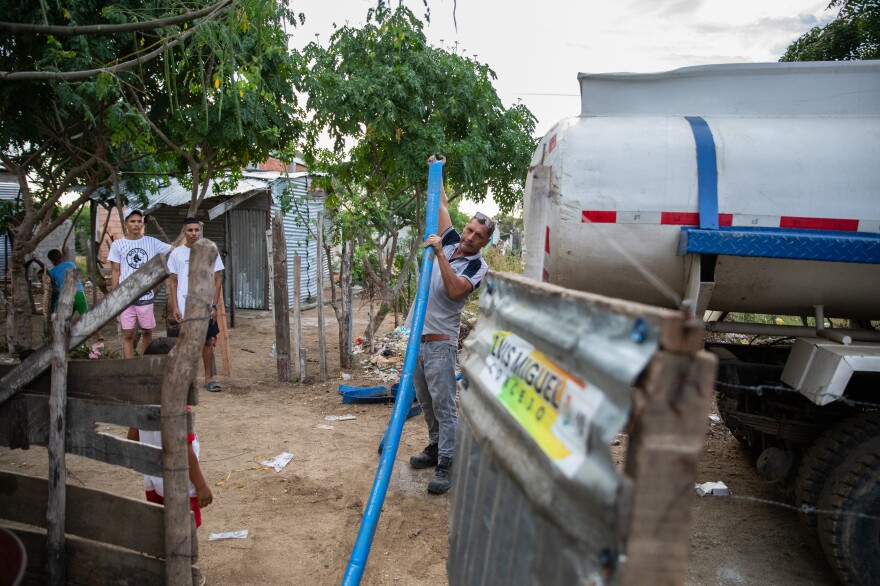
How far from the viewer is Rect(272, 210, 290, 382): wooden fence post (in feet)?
24.4

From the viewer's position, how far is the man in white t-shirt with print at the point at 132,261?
6.73 meters

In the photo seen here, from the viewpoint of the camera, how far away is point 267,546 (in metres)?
3.77

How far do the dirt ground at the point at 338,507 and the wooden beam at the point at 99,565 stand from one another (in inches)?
23.9

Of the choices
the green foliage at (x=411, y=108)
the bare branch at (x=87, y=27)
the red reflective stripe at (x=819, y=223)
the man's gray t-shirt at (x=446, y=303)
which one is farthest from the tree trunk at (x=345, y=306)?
the red reflective stripe at (x=819, y=223)

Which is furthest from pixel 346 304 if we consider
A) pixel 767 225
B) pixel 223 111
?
pixel 767 225

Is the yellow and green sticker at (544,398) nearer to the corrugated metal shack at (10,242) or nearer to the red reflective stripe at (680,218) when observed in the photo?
the red reflective stripe at (680,218)

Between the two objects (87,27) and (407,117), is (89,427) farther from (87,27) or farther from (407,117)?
(407,117)

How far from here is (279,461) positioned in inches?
200

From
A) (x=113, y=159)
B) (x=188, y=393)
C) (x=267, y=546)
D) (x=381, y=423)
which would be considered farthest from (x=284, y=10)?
(x=113, y=159)

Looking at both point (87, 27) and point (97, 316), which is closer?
point (97, 316)

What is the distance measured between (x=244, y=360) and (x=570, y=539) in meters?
8.54

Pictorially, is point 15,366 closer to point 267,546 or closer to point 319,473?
point 267,546

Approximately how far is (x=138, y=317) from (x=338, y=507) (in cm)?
397

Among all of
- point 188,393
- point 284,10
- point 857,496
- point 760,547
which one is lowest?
point 760,547
